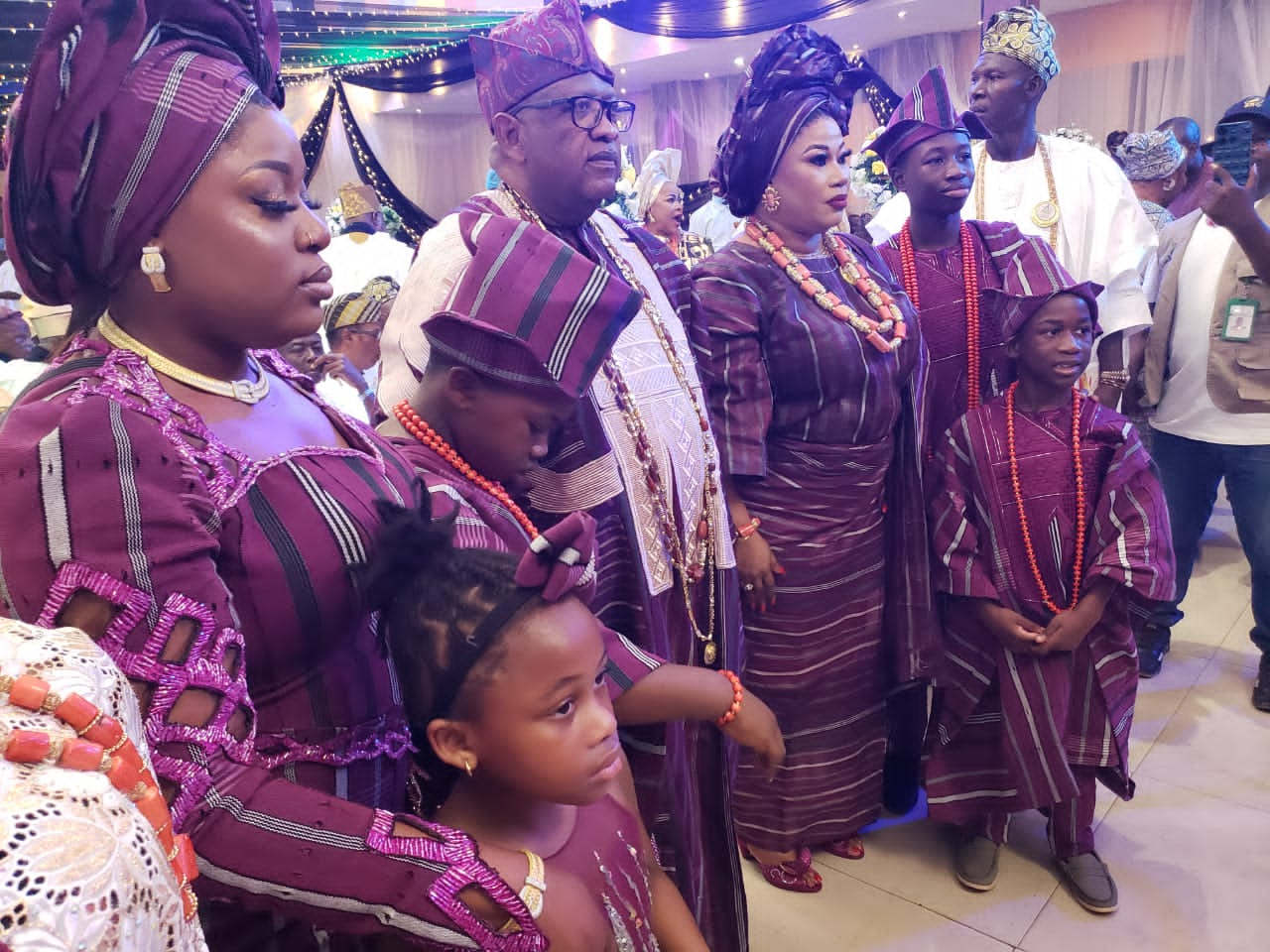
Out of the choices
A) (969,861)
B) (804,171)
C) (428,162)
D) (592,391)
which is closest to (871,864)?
(969,861)

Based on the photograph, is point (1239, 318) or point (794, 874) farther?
point (1239, 318)

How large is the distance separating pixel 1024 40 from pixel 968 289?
35.5 inches

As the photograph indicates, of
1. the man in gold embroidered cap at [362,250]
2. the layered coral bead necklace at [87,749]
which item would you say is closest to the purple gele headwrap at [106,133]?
the layered coral bead necklace at [87,749]

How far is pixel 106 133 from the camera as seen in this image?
831 millimetres

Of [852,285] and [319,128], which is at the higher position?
[319,128]

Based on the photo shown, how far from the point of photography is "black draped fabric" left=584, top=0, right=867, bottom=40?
821 centimetres

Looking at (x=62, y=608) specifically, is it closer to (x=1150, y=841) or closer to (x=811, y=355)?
(x=811, y=355)

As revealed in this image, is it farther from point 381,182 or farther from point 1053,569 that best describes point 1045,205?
point 381,182

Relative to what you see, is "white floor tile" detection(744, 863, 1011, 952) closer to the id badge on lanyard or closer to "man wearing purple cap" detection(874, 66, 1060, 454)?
"man wearing purple cap" detection(874, 66, 1060, 454)

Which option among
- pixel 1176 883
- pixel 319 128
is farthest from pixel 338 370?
pixel 319 128

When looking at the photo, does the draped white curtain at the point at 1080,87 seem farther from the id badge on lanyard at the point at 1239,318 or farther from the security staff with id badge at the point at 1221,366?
the id badge on lanyard at the point at 1239,318

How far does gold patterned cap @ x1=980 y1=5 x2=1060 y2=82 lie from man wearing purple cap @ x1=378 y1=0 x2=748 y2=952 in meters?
1.54

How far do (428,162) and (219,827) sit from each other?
988cm

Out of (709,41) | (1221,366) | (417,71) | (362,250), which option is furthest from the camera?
(709,41)
